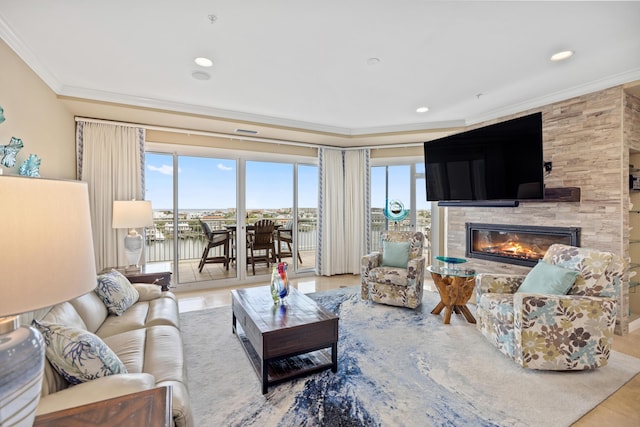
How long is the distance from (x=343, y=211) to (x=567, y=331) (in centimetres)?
380

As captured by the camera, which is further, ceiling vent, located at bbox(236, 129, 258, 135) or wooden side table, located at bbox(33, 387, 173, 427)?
ceiling vent, located at bbox(236, 129, 258, 135)

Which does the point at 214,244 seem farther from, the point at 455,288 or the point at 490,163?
the point at 490,163

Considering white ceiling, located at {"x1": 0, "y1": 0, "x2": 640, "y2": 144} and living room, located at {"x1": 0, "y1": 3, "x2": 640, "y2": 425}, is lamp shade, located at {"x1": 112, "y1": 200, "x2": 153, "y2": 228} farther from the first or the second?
white ceiling, located at {"x1": 0, "y1": 0, "x2": 640, "y2": 144}

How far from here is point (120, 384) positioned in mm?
1322

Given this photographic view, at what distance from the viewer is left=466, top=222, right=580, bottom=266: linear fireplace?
349cm

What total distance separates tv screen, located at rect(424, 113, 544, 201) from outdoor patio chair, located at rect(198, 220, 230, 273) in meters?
3.26

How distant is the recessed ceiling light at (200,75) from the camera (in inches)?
113

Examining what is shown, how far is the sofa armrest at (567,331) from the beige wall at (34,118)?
4091 mm

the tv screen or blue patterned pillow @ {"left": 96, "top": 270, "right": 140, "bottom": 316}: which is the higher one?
the tv screen

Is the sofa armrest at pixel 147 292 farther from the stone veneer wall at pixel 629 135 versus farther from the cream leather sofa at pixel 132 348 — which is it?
the stone veneer wall at pixel 629 135

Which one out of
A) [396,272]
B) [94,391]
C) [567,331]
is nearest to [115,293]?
[94,391]

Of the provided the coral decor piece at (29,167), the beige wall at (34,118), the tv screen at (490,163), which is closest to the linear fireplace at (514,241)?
the tv screen at (490,163)

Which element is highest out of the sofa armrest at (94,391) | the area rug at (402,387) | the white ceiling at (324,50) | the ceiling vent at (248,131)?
the white ceiling at (324,50)

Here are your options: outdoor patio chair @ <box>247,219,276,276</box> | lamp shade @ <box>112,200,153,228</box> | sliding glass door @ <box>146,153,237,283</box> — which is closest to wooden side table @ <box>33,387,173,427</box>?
lamp shade @ <box>112,200,153,228</box>
